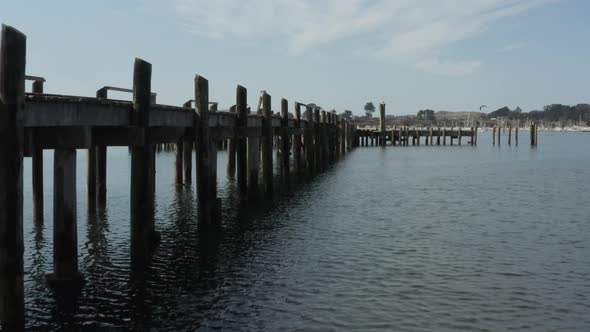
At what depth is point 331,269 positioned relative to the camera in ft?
45.5

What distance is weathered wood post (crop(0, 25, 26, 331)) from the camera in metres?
8.39

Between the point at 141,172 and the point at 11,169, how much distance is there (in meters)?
4.53

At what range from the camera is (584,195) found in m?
30.1

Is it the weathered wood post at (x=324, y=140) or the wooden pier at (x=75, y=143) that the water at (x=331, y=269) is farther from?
the weathered wood post at (x=324, y=140)

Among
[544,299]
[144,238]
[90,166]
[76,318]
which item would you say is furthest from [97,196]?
[544,299]

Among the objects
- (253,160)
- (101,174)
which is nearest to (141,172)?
(101,174)

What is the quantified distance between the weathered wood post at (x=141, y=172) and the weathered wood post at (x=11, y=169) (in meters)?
4.09

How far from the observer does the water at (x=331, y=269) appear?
10492 millimetres

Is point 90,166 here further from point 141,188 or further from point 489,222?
point 489,222

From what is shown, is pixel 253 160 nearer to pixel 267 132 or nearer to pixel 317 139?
pixel 267 132

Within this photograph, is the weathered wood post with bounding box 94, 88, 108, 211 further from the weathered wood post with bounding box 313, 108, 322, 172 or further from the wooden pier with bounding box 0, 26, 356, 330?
the weathered wood post with bounding box 313, 108, 322, 172

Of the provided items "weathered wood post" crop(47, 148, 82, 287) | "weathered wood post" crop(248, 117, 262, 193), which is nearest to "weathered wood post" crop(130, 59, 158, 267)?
"weathered wood post" crop(47, 148, 82, 287)

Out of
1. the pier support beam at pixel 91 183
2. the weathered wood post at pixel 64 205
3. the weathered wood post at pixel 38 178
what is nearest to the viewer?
the weathered wood post at pixel 64 205

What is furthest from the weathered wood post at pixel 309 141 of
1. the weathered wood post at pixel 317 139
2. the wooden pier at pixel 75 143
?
the wooden pier at pixel 75 143
